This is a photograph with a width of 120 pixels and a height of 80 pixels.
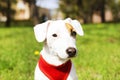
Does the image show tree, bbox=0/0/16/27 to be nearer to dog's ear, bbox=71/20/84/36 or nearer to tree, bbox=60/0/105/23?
Result: tree, bbox=60/0/105/23

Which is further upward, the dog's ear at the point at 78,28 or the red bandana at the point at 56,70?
the dog's ear at the point at 78,28

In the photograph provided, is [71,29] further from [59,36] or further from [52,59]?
[52,59]

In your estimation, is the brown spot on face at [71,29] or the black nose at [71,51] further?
the brown spot on face at [71,29]

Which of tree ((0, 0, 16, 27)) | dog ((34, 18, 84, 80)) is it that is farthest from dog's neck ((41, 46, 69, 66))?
tree ((0, 0, 16, 27))

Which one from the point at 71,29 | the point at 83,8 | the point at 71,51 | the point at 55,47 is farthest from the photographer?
the point at 83,8

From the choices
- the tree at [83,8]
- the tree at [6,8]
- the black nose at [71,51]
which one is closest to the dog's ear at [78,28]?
the black nose at [71,51]

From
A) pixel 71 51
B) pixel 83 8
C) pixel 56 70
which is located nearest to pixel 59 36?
pixel 71 51

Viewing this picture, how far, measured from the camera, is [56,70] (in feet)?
17.5

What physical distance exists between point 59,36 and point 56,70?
54cm

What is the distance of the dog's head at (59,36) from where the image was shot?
4.88m

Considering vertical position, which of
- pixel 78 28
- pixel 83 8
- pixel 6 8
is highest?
pixel 78 28

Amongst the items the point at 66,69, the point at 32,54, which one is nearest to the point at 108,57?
the point at 32,54

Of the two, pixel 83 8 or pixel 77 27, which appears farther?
pixel 83 8

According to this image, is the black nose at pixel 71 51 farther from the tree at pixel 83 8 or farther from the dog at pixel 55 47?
the tree at pixel 83 8
